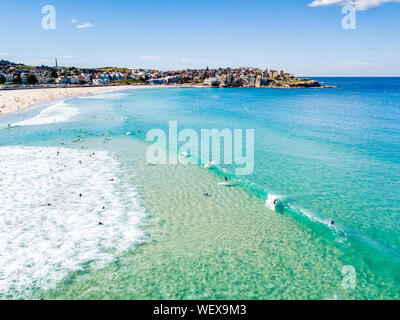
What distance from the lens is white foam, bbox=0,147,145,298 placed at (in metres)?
11.6

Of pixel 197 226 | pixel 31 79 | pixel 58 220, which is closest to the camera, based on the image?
pixel 197 226

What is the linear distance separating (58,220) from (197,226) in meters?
8.00

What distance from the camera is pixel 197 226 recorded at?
1504cm

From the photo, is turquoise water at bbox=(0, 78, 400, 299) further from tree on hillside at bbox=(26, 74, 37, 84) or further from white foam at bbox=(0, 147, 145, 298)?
tree on hillside at bbox=(26, 74, 37, 84)

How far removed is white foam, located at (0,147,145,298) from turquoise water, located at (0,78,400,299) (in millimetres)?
71

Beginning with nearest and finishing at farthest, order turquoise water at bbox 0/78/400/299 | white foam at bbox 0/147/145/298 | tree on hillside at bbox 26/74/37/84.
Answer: turquoise water at bbox 0/78/400/299
white foam at bbox 0/147/145/298
tree on hillside at bbox 26/74/37/84

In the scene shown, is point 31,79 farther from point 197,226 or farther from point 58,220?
point 197,226

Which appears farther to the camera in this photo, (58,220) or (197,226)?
(58,220)

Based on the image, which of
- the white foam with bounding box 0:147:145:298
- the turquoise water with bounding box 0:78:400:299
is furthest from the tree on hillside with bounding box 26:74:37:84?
the white foam with bounding box 0:147:145:298

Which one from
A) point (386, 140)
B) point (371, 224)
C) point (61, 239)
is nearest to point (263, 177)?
point (371, 224)

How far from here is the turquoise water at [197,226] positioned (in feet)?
35.7

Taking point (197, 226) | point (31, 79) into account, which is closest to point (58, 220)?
point (197, 226)

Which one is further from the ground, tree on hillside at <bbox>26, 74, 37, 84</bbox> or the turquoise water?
tree on hillside at <bbox>26, 74, 37, 84</bbox>

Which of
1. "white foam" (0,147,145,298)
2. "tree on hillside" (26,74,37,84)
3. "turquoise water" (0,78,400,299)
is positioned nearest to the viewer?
"turquoise water" (0,78,400,299)
